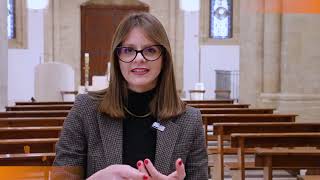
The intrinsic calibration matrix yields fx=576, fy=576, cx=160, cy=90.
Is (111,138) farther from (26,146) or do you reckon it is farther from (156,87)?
(26,146)

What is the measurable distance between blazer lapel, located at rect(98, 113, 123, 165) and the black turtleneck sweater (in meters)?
0.02

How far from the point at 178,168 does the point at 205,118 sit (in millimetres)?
4938

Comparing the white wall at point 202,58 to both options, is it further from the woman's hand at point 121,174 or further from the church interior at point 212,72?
the woman's hand at point 121,174

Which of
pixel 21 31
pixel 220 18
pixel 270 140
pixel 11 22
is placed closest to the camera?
pixel 270 140

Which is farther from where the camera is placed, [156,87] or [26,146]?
[26,146]

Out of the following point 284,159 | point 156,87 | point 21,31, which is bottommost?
point 284,159

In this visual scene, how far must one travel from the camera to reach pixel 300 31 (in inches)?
413

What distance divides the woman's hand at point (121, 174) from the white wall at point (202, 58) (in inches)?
634

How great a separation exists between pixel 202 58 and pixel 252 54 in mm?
6341

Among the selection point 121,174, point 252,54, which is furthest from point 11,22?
point 121,174

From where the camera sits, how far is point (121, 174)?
1.66 m

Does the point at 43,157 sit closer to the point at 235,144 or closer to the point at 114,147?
the point at 114,147

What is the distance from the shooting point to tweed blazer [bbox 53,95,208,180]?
6.14ft

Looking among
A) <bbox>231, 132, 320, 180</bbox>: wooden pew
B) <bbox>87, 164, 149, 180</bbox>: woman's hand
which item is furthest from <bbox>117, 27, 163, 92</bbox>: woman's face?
<bbox>231, 132, 320, 180</bbox>: wooden pew
